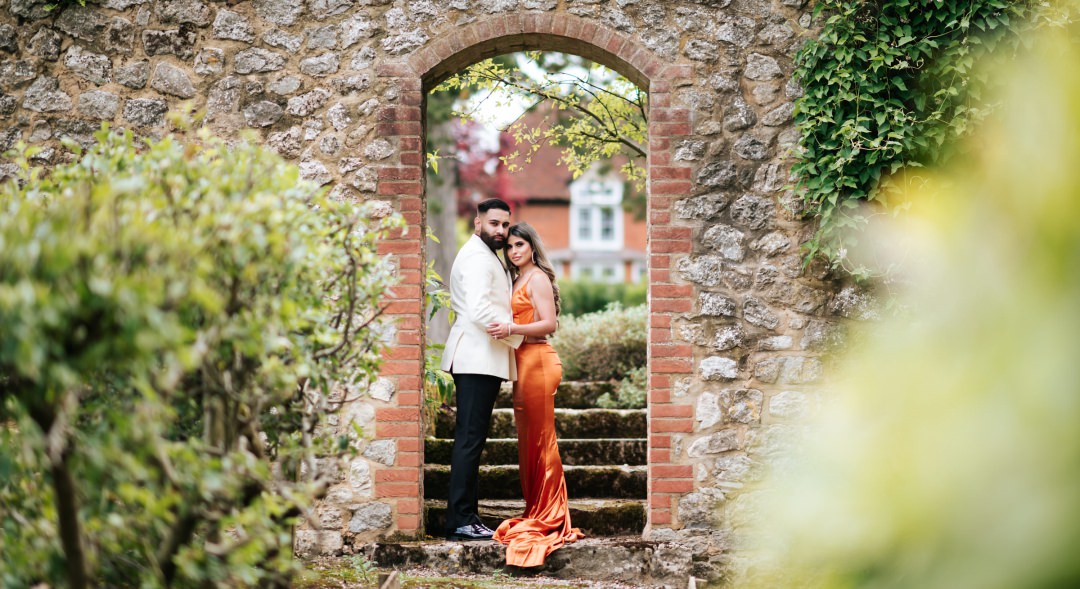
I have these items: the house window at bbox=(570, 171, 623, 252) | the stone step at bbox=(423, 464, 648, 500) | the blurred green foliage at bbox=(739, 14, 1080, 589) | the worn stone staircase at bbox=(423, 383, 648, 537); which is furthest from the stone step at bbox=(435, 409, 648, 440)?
the house window at bbox=(570, 171, 623, 252)

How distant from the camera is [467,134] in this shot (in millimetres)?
13469

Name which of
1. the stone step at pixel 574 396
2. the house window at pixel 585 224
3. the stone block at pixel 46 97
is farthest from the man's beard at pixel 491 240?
the house window at pixel 585 224

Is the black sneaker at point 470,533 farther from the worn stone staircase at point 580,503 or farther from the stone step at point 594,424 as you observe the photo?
the stone step at point 594,424

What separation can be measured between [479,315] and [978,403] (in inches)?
172

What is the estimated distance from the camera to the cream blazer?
4.81 meters

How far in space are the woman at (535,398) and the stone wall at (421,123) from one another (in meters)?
0.53

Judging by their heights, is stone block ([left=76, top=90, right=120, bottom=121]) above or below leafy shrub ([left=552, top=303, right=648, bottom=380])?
above

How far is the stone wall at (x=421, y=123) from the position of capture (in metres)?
4.56

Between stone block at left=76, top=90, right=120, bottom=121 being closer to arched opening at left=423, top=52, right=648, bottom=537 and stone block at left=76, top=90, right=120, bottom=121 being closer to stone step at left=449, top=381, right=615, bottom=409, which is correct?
arched opening at left=423, top=52, right=648, bottom=537

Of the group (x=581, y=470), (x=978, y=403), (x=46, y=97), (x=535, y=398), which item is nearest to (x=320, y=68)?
(x=46, y=97)

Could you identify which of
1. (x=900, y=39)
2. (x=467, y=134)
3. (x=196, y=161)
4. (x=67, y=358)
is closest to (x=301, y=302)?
(x=196, y=161)

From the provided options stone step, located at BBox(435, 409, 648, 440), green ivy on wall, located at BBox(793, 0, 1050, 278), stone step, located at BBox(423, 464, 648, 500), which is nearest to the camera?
green ivy on wall, located at BBox(793, 0, 1050, 278)

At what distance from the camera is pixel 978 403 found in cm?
48

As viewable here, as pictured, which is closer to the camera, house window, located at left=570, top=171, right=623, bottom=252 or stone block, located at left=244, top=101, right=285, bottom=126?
stone block, located at left=244, top=101, right=285, bottom=126
